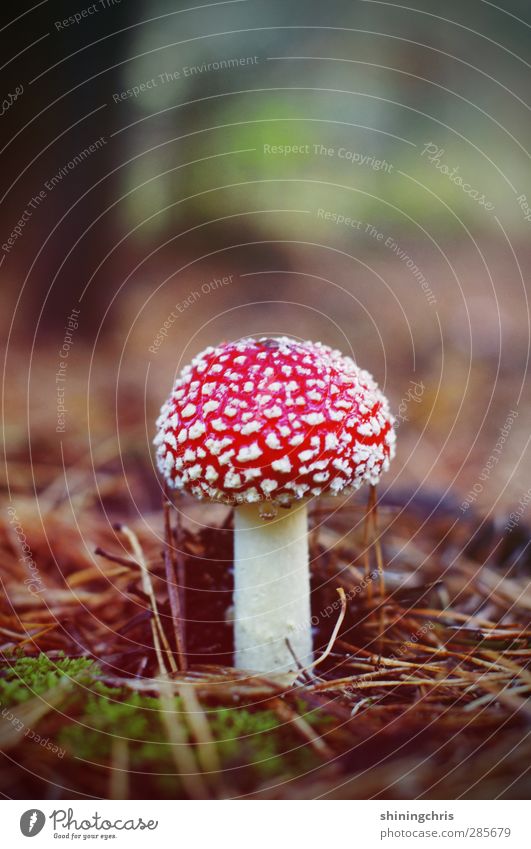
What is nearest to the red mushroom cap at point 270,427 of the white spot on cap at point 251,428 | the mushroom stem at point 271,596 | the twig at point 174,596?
the white spot on cap at point 251,428

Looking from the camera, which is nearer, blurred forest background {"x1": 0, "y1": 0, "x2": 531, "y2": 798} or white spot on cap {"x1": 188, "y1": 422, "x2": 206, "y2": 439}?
white spot on cap {"x1": 188, "y1": 422, "x2": 206, "y2": 439}

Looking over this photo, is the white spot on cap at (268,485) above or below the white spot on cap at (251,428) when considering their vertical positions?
below

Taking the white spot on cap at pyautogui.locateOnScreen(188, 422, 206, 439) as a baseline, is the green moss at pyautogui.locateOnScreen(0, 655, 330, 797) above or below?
below

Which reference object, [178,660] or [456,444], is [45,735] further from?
[456,444]

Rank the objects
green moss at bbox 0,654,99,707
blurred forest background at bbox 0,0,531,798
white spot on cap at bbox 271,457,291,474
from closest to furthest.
→ white spot on cap at bbox 271,457,291,474 → green moss at bbox 0,654,99,707 → blurred forest background at bbox 0,0,531,798

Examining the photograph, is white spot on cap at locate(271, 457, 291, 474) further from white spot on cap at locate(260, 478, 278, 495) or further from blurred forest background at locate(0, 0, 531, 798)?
blurred forest background at locate(0, 0, 531, 798)

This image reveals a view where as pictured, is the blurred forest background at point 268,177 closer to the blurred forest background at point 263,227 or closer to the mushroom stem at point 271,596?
the blurred forest background at point 263,227

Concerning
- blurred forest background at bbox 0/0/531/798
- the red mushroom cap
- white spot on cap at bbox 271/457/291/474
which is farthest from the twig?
white spot on cap at bbox 271/457/291/474
